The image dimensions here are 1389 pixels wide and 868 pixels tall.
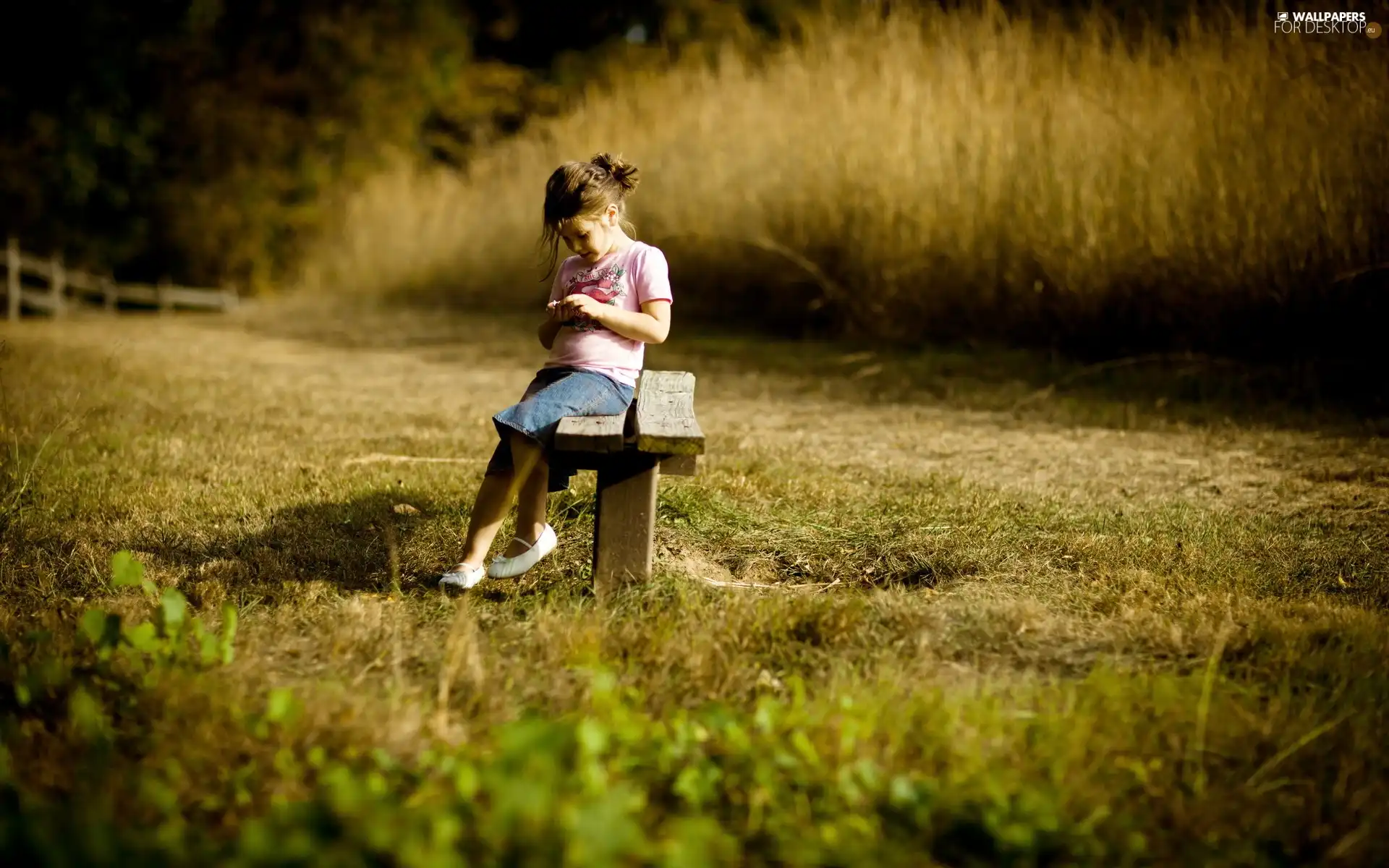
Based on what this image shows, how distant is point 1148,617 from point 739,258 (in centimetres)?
631

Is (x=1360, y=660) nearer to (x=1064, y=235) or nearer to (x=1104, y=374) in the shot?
(x=1104, y=374)

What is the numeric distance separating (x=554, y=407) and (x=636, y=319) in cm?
36

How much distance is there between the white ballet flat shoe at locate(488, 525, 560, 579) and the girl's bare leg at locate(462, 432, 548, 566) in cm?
4

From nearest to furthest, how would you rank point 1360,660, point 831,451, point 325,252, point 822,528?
1. point 1360,660
2. point 822,528
3. point 831,451
4. point 325,252

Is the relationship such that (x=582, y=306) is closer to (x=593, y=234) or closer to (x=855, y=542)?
(x=593, y=234)

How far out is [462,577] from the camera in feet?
9.27

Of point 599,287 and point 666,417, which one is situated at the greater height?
point 599,287

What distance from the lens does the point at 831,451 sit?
462 centimetres

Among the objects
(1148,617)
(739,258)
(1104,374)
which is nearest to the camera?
(1148,617)

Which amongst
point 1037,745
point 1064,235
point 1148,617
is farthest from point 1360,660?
point 1064,235

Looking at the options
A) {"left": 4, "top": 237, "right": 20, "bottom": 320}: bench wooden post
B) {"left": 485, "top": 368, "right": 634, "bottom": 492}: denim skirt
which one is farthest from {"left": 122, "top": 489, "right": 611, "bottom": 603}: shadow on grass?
{"left": 4, "top": 237, "right": 20, "bottom": 320}: bench wooden post

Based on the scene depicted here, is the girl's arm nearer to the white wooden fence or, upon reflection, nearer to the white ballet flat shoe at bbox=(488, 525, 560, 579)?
the white ballet flat shoe at bbox=(488, 525, 560, 579)

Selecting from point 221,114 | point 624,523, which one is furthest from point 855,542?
point 221,114

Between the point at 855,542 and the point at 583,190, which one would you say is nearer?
the point at 583,190
